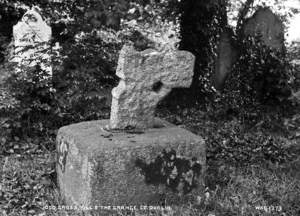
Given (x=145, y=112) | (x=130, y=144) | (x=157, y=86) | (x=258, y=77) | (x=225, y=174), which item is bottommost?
(x=225, y=174)

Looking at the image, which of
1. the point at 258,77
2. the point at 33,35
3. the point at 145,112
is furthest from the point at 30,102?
the point at 258,77

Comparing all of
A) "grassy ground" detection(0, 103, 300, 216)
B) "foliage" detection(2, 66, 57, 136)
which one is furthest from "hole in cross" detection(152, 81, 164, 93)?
"foliage" detection(2, 66, 57, 136)

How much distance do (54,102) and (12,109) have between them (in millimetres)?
684

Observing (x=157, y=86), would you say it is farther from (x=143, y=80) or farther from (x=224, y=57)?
(x=224, y=57)

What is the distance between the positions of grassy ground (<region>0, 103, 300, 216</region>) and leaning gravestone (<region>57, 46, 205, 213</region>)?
0.68 ft

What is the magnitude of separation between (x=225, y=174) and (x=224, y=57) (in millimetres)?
3697

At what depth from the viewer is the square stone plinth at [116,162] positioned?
13.0 ft

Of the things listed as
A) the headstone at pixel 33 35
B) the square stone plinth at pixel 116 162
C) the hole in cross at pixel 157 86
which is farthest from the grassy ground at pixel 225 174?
the headstone at pixel 33 35

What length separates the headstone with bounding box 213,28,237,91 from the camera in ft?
27.1

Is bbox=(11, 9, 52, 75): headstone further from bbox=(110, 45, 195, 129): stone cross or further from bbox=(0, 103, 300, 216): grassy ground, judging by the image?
bbox=(110, 45, 195, 129): stone cross

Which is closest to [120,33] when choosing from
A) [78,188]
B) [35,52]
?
[35,52]

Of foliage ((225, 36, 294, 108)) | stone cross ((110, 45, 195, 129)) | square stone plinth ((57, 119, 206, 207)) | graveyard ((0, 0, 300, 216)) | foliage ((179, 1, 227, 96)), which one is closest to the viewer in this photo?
square stone plinth ((57, 119, 206, 207))

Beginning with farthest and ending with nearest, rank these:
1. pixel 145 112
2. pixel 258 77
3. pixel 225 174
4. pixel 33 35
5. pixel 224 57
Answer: pixel 224 57, pixel 258 77, pixel 33 35, pixel 225 174, pixel 145 112

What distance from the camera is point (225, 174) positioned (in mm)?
5020
